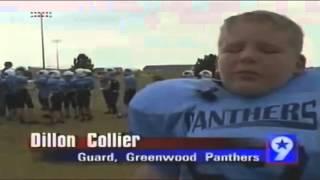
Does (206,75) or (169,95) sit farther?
(206,75)

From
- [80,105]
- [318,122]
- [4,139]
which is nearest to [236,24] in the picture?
[318,122]

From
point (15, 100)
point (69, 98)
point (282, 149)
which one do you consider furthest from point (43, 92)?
point (282, 149)

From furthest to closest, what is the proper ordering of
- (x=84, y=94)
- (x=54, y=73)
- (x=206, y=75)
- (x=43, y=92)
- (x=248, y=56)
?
1. (x=84, y=94)
2. (x=43, y=92)
3. (x=54, y=73)
4. (x=206, y=75)
5. (x=248, y=56)

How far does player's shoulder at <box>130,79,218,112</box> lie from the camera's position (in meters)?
0.83

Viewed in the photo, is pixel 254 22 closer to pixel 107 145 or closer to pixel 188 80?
pixel 188 80

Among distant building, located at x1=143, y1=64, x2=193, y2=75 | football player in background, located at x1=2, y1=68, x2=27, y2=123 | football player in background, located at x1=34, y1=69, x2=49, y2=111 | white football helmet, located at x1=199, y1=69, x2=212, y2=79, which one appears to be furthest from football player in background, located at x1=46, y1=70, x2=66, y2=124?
white football helmet, located at x1=199, y1=69, x2=212, y2=79

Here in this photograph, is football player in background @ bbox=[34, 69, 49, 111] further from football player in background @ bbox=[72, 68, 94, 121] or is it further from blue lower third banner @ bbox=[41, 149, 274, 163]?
blue lower third banner @ bbox=[41, 149, 274, 163]

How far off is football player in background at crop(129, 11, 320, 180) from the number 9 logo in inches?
0.8

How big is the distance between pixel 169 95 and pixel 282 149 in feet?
0.53

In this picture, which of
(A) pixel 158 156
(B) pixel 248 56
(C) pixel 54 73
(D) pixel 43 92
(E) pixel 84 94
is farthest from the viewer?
(E) pixel 84 94

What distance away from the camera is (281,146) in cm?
85

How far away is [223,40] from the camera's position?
835 mm

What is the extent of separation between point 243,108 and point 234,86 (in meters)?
0.03

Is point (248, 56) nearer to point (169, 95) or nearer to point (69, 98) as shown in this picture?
point (169, 95)
